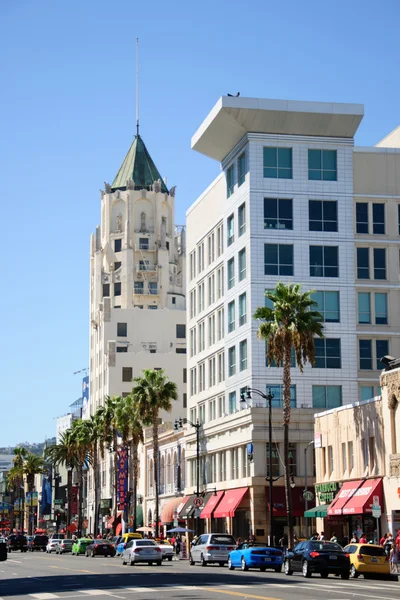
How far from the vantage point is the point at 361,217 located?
7812cm

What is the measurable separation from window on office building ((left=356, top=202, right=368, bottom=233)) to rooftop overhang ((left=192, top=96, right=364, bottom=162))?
5.21m

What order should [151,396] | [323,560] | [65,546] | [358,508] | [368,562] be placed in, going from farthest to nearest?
[65,546]
[151,396]
[358,508]
[368,562]
[323,560]

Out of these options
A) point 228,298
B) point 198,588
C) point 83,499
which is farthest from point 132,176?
point 198,588

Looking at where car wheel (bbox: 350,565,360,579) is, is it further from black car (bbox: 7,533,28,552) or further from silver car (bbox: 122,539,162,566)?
black car (bbox: 7,533,28,552)

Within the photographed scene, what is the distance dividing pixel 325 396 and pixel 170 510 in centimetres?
2509

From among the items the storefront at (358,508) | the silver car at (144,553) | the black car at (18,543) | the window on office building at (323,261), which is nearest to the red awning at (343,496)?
the storefront at (358,508)

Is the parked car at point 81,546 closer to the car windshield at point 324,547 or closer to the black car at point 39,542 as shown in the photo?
the black car at point 39,542

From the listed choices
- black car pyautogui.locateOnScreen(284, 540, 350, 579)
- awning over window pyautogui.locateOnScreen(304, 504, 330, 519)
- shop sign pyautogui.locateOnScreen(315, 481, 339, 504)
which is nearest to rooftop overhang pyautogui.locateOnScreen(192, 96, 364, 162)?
shop sign pyautogui.locateOnScreen(315, 481, 339, 504)

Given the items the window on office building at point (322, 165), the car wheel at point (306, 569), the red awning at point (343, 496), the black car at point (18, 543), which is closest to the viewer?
the car wheel at point (306, 569)

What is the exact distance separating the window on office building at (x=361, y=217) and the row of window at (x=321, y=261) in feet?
4.80

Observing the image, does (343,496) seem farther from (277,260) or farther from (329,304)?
(277,260)

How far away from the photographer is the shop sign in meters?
65.2

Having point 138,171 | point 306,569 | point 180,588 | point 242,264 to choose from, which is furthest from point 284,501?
point 138,171

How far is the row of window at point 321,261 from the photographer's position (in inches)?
3046
